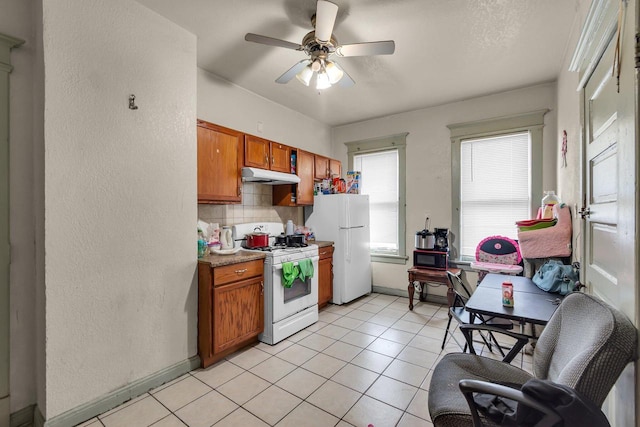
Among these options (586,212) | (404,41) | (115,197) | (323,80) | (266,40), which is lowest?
(586,212)

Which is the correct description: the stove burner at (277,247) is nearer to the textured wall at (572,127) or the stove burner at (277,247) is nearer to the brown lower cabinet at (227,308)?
the brown lower cabinet at (227,308)

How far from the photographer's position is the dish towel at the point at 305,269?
10.6ft

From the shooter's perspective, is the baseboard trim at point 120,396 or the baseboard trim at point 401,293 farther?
the baseboard trim at point 401,293

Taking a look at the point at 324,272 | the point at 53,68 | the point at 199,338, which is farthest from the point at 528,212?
the point at 53,68

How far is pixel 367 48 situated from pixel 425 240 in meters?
2.69

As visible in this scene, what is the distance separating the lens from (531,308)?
76.0 inches

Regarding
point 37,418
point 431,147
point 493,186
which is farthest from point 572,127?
point 37,418

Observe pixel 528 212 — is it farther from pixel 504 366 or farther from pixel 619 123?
pixel 619 123

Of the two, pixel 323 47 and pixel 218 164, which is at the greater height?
pixel 323 47

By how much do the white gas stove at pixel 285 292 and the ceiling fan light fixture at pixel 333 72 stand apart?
1.74m

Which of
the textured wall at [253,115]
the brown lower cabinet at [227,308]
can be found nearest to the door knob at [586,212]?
the brown lower cabinet at [227,308]

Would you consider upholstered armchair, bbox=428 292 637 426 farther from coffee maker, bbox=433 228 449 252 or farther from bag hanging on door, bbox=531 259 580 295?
coffee maker, bbox=433 228 449 252

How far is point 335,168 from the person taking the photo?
4.79 m

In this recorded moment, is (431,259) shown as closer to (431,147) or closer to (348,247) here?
(348,247)
